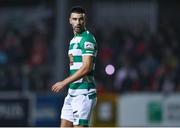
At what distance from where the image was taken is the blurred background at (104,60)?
56.4 ft

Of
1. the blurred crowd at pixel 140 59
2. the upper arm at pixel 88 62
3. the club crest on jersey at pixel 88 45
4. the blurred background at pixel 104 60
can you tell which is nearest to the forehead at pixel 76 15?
the club crest on jersey at pixel 88 45

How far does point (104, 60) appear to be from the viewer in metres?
18.7

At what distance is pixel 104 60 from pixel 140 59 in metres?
0.78

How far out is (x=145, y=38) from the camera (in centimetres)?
1917

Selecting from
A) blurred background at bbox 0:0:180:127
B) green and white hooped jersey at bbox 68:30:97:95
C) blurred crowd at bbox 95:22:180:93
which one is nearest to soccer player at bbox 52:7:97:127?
green and white hooped jersey at bbox 68:30:97:95

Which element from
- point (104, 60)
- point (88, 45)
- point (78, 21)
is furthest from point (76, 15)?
point (104, 60)

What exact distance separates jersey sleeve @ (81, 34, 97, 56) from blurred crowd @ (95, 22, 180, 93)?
8.91 metres

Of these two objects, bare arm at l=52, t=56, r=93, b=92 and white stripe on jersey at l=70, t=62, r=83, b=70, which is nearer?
bare arm at l=52, t=56, r=93, b=92

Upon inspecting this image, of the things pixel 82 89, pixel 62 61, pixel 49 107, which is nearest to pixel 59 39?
A: pixel 62 61

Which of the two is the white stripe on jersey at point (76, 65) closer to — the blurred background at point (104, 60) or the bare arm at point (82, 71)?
the bare arm at point (82, 71)

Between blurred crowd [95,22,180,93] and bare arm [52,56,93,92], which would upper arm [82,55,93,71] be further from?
blurred crowd [95,22,180,93]

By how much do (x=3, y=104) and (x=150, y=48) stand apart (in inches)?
135

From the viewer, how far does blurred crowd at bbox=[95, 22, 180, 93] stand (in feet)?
59.3

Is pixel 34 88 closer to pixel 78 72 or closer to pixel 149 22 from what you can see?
pixel 149 22
